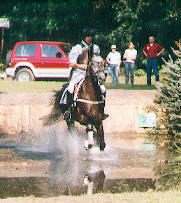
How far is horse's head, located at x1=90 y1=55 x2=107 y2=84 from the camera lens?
42.4 ft

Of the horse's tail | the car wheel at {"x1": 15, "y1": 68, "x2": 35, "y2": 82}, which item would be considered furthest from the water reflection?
the car wheel at {"x1": 15, "y1": 68, "x2": 35, "y2": 82}

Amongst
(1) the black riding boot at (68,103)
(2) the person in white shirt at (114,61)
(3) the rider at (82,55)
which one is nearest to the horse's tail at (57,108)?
(1) the black riding boot at (68,103)

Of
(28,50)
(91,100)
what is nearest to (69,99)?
(91,100)

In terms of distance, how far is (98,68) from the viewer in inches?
508

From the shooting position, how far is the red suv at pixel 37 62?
32031mm

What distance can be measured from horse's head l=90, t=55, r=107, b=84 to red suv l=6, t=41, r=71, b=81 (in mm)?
18913

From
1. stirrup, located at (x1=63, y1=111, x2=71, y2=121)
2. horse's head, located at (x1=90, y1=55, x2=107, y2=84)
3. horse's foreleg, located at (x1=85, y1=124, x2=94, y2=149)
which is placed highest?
horse's head, located at (x1=90, y1=55, x2=107, y2=84)

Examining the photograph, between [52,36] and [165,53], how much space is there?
8.08 meters

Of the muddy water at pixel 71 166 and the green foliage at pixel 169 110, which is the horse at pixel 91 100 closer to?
the muddy water at pixel 71 166

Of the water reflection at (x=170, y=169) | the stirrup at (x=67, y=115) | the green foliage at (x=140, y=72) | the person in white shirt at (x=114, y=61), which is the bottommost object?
the green foliage at (x=140, y=72)

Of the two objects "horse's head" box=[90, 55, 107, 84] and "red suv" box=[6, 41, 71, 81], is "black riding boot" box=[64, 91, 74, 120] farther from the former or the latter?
"red suv" box=[6, 41, 71, 81]

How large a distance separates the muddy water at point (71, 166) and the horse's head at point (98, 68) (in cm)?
179

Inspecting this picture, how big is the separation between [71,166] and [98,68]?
2.13 metres

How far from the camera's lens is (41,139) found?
674 inches
